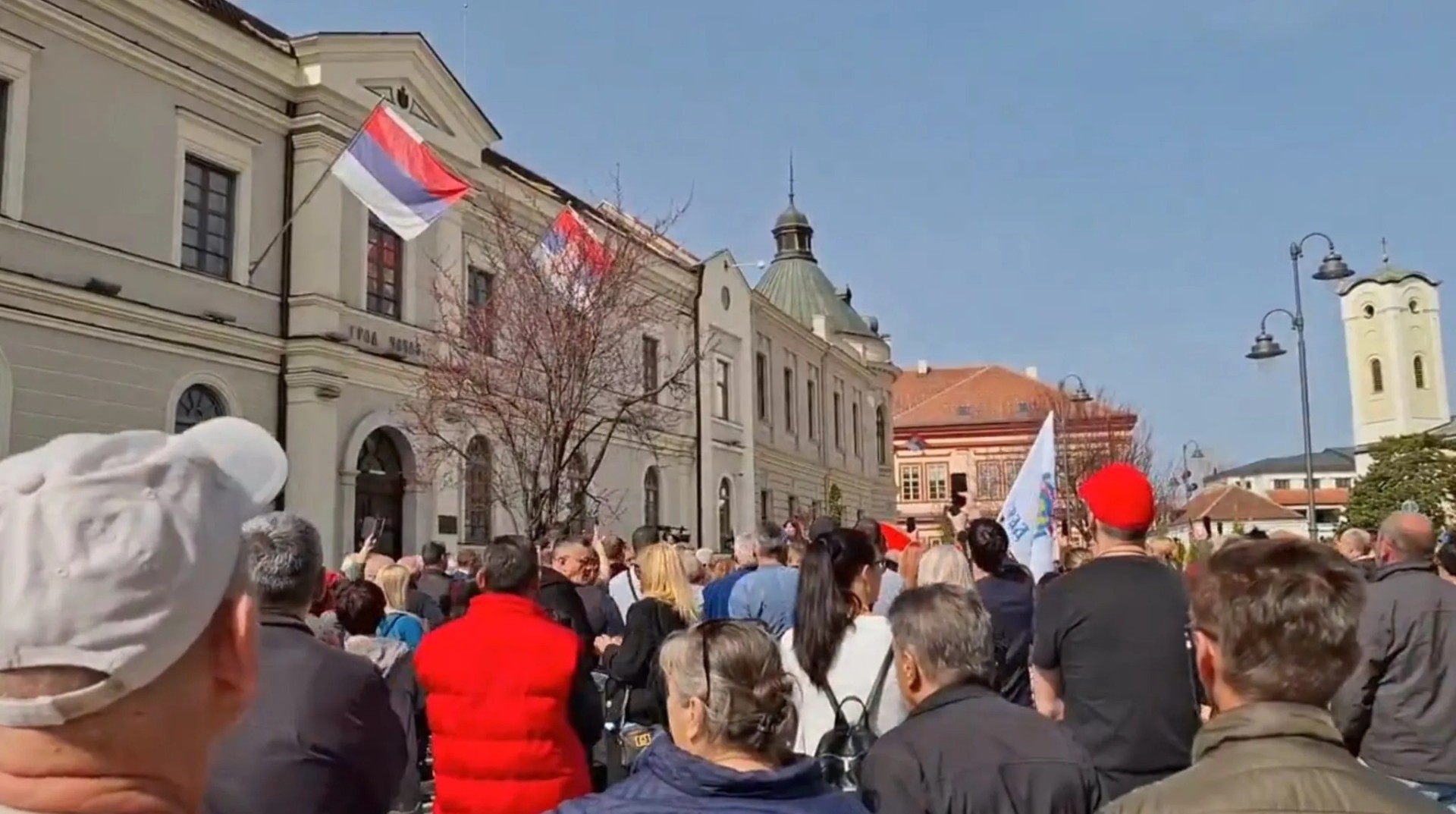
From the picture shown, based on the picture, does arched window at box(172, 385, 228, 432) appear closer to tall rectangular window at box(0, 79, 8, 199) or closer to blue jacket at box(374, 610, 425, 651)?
tall rectangular window at box(0, 79, 8, 199)

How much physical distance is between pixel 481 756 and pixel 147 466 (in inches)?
133

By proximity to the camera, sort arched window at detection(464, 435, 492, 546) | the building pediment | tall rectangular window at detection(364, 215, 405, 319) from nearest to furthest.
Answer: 1. the building pediment
2. tall rectangular window at detection(364, 215, 405, 319)
3. arched window at detection(464, 435, 492, 546)

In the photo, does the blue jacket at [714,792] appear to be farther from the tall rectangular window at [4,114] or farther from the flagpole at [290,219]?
the flagpole at [290,219]

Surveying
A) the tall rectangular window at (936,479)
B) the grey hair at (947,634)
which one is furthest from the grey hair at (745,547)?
the tall rectangular window at (936,479)

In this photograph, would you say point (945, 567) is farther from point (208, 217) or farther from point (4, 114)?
point (208, 217)

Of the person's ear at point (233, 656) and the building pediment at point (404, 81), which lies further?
the building pediment at point (404, 81)

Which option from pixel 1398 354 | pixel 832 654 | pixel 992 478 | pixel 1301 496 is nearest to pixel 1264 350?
pixel 832 654

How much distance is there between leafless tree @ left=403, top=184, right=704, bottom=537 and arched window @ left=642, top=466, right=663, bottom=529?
660 centimetres

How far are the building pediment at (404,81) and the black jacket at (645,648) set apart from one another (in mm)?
16654

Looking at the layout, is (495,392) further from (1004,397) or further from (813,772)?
(1004,397)

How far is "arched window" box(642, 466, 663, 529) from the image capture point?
3228cm

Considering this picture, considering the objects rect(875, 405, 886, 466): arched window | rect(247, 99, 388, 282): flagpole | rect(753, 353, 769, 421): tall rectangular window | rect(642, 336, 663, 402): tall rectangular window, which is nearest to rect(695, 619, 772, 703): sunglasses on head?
rect(247, 99, 388, 282): flagpole

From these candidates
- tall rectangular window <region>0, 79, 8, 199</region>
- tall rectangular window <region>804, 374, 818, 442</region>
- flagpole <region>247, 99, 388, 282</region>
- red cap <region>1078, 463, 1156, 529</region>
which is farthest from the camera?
tall rectangular window <region>804, 374, 818, 442</region>

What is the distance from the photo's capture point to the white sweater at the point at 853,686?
14.8 feet
